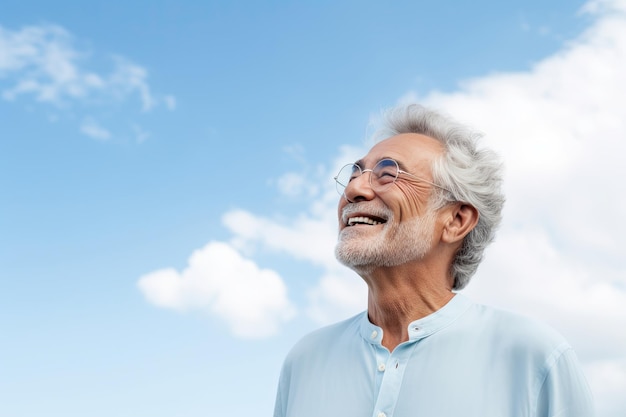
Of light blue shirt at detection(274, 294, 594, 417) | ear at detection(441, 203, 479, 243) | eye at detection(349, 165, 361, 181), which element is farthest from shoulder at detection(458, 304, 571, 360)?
eye at detection(349, 165, 361, 181)

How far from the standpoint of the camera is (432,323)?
376 centimetres

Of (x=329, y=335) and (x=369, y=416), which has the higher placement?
(x=329, y=335)

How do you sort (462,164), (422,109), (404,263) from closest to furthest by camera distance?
(404,263) < (462,164) < (422,109)

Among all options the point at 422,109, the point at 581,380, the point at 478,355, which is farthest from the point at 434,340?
the point at 422,109

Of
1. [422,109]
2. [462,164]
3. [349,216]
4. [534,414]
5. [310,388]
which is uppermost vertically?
[422,109]

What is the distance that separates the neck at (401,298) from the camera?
385 cm

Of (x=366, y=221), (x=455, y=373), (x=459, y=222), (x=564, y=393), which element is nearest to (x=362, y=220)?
(x=366, y=221)

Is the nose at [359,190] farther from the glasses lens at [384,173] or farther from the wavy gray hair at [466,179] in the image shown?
the wavy gray hair at [466,179]

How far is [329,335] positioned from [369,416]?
0.85 meters

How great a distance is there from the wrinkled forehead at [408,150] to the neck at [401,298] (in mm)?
706

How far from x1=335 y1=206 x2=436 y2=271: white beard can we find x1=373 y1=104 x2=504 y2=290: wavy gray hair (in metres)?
0.24

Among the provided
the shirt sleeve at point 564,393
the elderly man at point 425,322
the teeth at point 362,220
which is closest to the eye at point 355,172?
the elderly man at point 425,322

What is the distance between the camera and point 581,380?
11.2ft

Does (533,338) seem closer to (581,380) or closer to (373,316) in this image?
(581,380)
